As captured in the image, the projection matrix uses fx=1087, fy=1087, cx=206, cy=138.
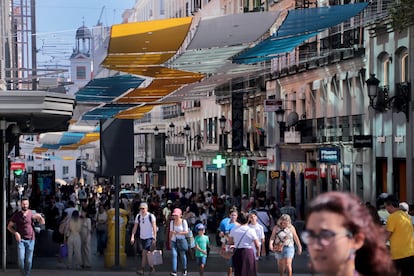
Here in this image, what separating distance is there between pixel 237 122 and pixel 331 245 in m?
53.1

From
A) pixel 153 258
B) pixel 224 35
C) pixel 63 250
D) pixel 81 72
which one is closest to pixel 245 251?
pixel 153 258

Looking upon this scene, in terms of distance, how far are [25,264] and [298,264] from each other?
6.64 metres

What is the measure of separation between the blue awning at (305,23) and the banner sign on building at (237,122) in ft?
104

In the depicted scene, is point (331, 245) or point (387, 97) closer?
point (331, 245)

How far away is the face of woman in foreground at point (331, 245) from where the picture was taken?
4.09 metres

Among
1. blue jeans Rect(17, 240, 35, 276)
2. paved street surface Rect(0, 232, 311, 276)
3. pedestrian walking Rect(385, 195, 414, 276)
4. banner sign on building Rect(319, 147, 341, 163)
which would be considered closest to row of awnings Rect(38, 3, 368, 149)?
banner sign on building Rect(319, 147, 341, 163)

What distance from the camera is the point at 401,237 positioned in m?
13.9

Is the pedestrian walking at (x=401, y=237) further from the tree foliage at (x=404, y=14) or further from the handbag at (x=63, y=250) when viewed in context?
the handbag at (x=63, y=250)

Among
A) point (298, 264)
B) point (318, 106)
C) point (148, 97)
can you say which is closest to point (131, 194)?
point (318, 106)

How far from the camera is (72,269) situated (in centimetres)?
2273

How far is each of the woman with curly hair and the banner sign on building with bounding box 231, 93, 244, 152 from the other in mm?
52869

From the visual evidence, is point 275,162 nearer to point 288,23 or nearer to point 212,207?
point 212,207

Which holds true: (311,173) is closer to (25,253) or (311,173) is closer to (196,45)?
(196,45)

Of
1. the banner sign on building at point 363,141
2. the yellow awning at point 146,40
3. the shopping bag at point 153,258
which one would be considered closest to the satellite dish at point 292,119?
the banner sign on building at point 363,141
